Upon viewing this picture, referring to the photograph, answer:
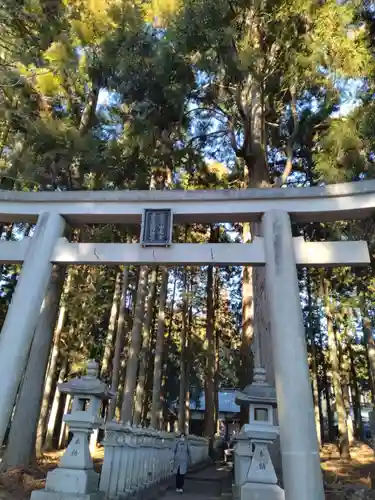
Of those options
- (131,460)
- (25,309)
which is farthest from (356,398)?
(25,309)

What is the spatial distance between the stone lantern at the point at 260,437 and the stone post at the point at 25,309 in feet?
9.76

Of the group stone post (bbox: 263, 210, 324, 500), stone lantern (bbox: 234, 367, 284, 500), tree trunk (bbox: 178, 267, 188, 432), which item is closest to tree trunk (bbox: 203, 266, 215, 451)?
tree trunk (bbox: 178, 267, 188, 432)

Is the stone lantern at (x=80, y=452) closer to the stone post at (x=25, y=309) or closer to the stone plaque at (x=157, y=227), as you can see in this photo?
the stone post at (x=25, y=309)

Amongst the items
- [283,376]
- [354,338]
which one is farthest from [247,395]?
[354,338]

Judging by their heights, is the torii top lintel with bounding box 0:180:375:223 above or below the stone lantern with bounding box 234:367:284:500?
above

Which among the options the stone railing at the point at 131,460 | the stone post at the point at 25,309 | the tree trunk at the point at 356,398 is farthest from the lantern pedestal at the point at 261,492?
the tree trunk at the point at 356,398

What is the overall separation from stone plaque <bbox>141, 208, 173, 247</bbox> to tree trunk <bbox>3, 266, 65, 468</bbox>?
3535mm

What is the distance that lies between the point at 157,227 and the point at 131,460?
142 inches

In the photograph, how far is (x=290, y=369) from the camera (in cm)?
504

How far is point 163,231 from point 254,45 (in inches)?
219

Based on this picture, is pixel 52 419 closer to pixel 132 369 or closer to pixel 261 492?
pixel 132 369

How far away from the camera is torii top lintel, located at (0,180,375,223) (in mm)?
5945

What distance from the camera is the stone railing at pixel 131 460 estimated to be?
5566 mm

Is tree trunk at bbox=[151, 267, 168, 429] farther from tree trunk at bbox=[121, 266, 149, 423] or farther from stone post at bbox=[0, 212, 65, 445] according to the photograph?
stone post at bbox=[0, 212, 65, 445]
